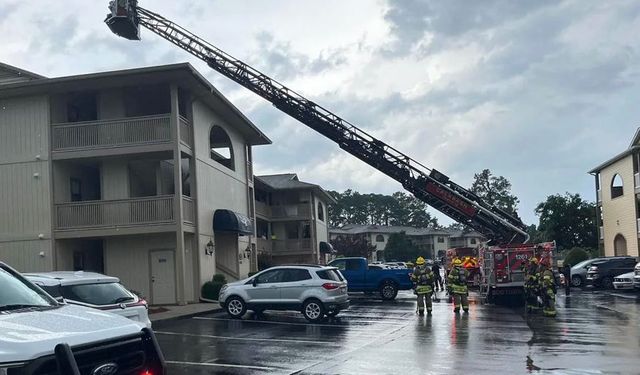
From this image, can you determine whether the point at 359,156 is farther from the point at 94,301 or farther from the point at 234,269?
the point at 94,301

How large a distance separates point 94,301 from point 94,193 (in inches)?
738

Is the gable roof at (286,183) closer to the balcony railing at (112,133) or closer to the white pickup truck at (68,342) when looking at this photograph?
the balcony railing at (112,133)

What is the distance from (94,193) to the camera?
28.1m

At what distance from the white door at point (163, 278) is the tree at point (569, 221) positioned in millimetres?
30801

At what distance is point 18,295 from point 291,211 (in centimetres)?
4502

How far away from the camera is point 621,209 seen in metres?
42.2

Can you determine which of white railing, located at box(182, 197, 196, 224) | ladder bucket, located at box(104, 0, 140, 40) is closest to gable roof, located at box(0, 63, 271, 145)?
Result: ladder bucket, located at box(104, 0, 140, 40)

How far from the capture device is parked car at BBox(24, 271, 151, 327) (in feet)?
33.7

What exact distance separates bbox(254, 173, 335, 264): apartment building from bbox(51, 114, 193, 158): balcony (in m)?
21.9

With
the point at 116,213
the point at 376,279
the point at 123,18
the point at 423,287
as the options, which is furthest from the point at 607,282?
the point at 123,18

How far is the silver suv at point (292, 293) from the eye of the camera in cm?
1811

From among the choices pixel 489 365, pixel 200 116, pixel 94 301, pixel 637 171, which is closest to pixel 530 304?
pixel 489 365

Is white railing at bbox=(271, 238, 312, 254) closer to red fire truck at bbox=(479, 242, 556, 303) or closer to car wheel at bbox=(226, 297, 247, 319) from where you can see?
red fire truck at bbox=(479, 242, 556, 303)

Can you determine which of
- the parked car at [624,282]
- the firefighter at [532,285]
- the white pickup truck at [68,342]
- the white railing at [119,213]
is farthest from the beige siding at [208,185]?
the white pickup truck at [68,342]
